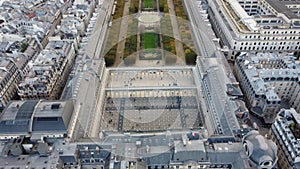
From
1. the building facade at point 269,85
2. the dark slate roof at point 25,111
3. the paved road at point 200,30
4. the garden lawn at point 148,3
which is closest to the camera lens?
the dark slate roof at point 25,111

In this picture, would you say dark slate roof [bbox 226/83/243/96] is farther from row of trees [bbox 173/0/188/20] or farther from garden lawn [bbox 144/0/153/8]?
garden lawn [bbox 144/0/153/8]

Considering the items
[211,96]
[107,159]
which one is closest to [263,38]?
[211,96]

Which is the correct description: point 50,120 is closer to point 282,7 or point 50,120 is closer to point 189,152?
point 189,152

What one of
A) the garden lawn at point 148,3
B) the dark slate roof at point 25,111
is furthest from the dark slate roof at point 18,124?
the garden lawn at point 148,3

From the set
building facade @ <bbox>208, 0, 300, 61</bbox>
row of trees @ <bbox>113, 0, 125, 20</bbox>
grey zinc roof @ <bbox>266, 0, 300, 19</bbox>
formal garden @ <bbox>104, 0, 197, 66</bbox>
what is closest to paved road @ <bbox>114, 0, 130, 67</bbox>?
formal garden @ <bbox>104, 0, 197, 66</bbox>

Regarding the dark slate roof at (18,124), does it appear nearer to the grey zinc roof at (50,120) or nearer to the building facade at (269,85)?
the grey zinc roof at (50,120)

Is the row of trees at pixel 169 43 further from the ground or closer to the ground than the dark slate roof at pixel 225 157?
closer to the ground
